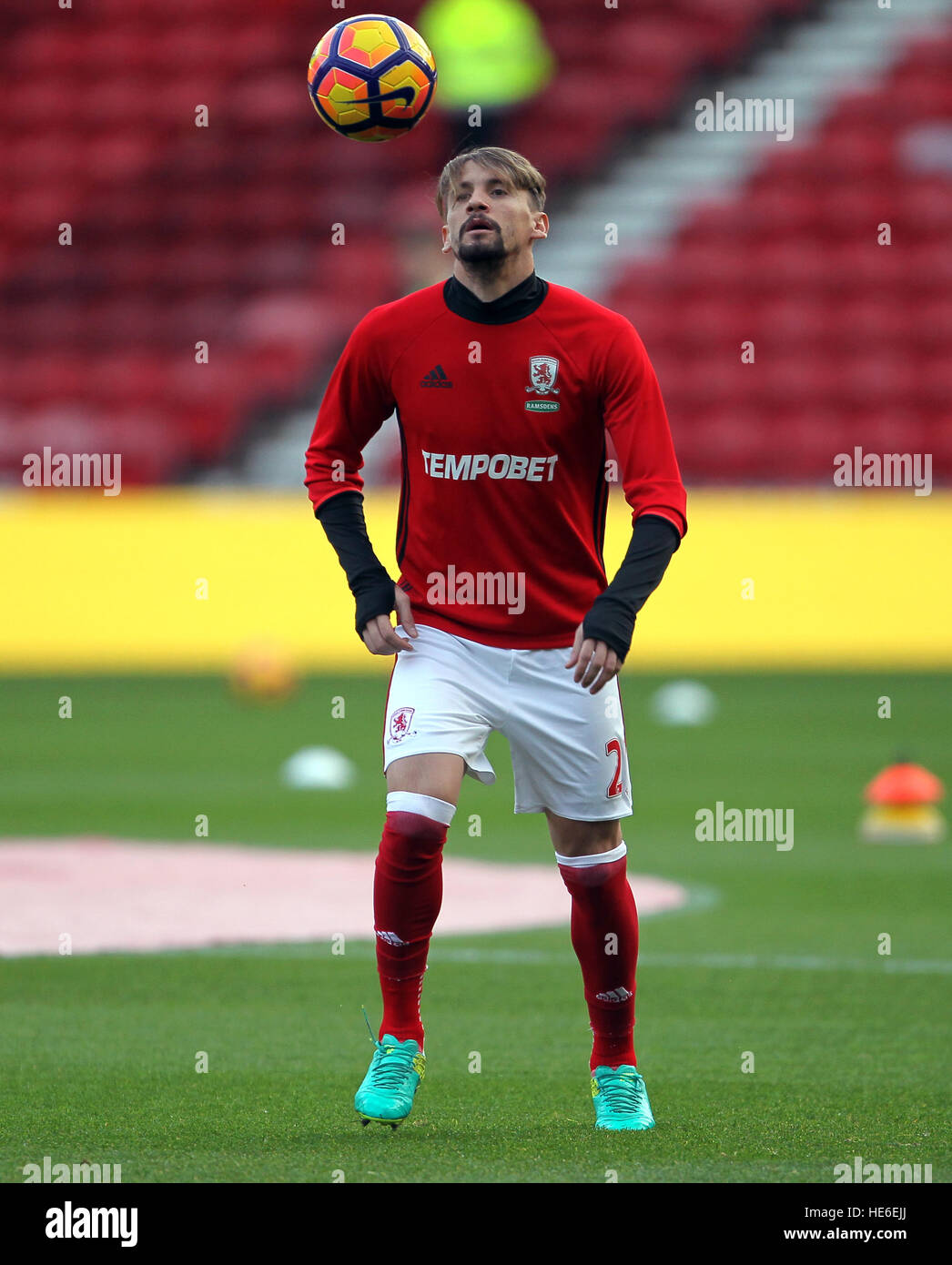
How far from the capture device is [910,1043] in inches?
251

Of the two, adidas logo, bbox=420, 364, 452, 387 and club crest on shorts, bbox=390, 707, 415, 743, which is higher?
adidas logo, bbox=420, 364, 452, 387

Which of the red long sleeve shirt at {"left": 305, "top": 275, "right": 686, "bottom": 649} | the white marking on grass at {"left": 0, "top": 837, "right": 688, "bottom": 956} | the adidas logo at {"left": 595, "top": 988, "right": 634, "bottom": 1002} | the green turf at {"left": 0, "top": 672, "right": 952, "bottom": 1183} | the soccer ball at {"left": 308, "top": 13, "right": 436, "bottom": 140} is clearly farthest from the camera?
the white marking on grass at {"left": 0, "top": 837, "right": 688, "bottom": 956}

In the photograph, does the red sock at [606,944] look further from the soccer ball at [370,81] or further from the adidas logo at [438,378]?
the soccer ball at [370,81]

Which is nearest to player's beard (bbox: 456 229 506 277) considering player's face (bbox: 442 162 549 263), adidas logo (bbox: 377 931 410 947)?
player's face (bbox: 442 162 549 263)

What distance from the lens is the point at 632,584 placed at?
504cm

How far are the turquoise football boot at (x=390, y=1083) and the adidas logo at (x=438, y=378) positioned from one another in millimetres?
1569

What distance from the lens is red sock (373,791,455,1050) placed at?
16.8 ft

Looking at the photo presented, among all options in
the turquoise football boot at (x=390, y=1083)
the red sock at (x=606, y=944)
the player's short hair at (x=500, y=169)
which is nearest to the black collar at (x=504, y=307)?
the player's short hair at (x=500, y=169)

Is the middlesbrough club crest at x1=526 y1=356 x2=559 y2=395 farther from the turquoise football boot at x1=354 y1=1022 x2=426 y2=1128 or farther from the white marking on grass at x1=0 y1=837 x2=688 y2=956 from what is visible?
the white marking on grass at x1=0 y1=837 x2=688 y2=956

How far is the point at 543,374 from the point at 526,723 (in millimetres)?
833

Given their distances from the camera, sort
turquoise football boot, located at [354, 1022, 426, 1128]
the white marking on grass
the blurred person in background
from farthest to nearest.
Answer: the blurred person in background < the white marking on grass < turquoise football boot, located at [354, 1022, 426, 1128]

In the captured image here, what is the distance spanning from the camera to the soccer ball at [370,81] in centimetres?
643

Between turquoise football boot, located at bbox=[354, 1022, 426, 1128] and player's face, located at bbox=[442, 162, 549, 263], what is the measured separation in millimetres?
1889

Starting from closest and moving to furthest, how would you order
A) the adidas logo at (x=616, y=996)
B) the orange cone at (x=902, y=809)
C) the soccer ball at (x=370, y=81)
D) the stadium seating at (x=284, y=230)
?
the adidas logo at (x=616, y=996), the soccer ball at (x=370, y=81), the orange cone at (x=902, y=809), the stadium seating at (x=284, y=230)
